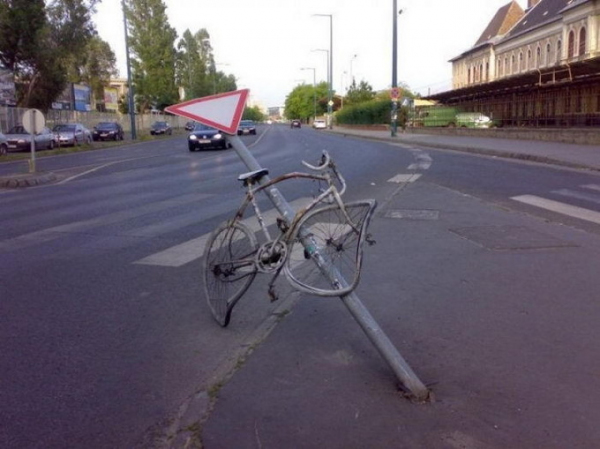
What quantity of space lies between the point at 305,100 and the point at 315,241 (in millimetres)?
172895

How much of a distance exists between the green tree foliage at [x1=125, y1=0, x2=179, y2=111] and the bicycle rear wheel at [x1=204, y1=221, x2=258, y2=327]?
72330 millimetres

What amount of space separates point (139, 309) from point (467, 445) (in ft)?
11.1

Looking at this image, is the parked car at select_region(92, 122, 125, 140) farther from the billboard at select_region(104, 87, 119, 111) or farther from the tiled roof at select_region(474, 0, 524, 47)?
the tiled roof at select_region(474, 0, 524, 47)

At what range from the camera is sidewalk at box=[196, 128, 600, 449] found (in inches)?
138

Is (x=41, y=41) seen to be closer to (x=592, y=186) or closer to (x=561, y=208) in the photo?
(x=592, y=186)

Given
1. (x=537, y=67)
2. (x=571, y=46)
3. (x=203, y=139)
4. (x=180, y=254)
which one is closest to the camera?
(x=180, y=254)

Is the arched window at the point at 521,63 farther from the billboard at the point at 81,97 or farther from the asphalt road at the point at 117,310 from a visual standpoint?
the asphalt road at the point at 117,310

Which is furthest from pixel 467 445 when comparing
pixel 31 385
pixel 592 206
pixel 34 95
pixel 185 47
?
pixel 185 47

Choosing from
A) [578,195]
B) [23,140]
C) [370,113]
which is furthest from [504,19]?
[578,195]

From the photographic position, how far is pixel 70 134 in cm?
3859

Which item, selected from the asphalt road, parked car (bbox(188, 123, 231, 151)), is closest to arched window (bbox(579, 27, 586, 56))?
parked car (bbox(188, 123, 231, 151))

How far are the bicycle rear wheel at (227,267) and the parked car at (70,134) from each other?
3470 cm

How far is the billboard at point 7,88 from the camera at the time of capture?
40081 millimetres

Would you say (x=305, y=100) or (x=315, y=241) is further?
(x=305, y=100)
